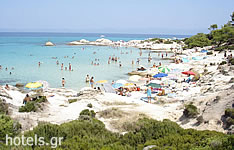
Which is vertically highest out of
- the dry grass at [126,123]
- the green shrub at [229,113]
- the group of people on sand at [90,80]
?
the green shrub at [229,113]

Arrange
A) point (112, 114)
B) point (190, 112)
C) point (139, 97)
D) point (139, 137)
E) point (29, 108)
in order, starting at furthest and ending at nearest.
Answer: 1. point (139, 97)
2. point (112, 114)
3. point (29, 108)
4. point (190, 112)
5. point (139, 137)

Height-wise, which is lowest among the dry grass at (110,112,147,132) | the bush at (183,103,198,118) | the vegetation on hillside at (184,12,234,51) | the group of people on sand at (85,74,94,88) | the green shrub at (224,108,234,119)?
the group of people on sand at (85,74,94,88)

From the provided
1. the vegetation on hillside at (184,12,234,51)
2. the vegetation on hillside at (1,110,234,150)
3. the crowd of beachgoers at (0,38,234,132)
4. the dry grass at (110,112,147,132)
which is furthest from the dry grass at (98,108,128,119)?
the vegetation on hillside at (184,12,234,51)

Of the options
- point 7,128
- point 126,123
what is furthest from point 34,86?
point 7,128

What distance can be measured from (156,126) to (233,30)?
50.6 metres

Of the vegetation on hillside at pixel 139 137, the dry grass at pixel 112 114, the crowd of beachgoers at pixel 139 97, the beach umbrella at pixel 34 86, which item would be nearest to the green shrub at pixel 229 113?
the crowd of beachgoers at pixel 139 97

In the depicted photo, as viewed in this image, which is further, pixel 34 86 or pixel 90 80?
pixel 90 80

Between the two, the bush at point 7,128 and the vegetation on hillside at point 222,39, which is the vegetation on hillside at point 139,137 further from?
the vegetation on hillside at point 222,39

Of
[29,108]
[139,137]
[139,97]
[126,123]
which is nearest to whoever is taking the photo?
[139,137]

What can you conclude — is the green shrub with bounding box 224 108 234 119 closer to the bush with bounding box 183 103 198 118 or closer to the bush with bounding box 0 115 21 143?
the bush with bounding box 183 103 198 118

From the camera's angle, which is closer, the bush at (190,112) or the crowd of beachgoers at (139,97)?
the bush at (190,112)

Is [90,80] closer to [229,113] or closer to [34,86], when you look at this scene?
[34,86]

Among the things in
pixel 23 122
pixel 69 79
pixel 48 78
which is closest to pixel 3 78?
pixel 48 78

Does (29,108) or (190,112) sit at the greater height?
(190,112)
